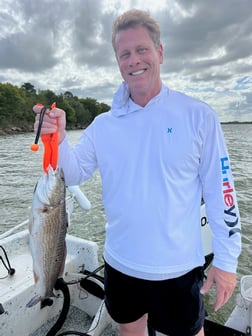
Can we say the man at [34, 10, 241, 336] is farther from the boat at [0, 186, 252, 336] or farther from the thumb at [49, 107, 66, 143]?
the boat at [0, 186, 252, 336]

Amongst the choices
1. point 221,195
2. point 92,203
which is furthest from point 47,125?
point 92,203

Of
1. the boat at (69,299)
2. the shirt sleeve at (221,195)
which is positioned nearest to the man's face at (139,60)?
the shirt sleeve at (221,195)

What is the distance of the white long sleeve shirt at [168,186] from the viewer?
1.71 meters

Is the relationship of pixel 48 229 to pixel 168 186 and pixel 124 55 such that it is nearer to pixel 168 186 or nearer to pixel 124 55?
pixel 168 186

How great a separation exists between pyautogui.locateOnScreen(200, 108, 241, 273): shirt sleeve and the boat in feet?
2.80

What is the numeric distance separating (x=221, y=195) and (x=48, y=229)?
989 millimetres

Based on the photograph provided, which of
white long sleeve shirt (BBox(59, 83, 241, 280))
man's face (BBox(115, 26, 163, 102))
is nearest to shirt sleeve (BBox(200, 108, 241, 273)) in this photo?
white long sleeve shirt (BBox(59, 83, 241, 280))

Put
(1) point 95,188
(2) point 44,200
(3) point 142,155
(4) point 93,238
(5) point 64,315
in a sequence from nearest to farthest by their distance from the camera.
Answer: (2) point 44,200 < (3) point 142,155 < (5) point 64,315 < (4) point 93,238 < (1) point 95,188

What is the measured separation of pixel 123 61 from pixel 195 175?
2.62 feet

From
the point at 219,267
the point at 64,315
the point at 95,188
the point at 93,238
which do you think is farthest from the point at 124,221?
the point at 95,188

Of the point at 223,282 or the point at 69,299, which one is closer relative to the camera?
the point at 223,282

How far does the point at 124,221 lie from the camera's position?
181 cm

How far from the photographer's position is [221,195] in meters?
1.71

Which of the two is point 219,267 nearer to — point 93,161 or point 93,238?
point 93,161
